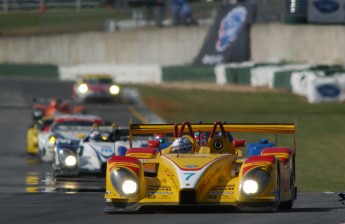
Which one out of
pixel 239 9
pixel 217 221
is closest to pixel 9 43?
pixel 239 9

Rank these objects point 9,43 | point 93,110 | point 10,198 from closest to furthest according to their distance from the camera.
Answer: point 10,198 → point 93,110 → point 9,43

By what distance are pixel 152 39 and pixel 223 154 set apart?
48942 mm

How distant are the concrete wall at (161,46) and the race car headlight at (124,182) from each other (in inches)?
1379

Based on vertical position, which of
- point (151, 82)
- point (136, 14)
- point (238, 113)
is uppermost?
point (136, 14)

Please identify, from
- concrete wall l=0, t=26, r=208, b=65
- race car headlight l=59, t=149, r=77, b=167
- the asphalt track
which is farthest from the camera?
concrete wall l=0, t=26, r=208, b=65

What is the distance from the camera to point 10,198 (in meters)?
16.7

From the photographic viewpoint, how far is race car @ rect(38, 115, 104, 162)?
25984mm

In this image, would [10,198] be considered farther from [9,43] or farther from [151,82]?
[9,43]

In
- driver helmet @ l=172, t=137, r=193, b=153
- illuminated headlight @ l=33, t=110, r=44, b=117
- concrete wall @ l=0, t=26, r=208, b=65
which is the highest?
concrete wall @ l=0, t=26, r=208, b=65

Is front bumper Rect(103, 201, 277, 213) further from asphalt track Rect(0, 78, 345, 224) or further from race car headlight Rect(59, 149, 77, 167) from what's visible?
race car headlight Rect(59, 149, 77, 167)

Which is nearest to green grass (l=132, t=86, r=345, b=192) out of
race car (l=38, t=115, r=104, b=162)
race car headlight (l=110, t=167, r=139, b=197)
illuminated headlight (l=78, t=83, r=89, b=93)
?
illuminated headlight (l=78, t=83, r=89, b=93)

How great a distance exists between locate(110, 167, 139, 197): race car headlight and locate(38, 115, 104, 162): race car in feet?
37.4

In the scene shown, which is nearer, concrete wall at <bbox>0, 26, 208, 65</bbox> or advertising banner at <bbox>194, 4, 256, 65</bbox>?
advertising banner at <bbox>194, 4, 256, 65</bbox>

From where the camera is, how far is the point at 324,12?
3869 centimetres
